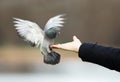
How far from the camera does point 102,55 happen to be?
70 centimetres

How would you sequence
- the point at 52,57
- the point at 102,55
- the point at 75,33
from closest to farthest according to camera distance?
the point at 102,55 → the point at 52,57 → the point at 75,33

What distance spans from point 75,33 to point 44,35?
1.51 metres

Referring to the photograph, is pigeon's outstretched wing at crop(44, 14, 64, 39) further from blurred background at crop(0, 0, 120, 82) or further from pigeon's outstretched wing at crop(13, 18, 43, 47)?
blurred background at crop(0, 0, 120, 82)

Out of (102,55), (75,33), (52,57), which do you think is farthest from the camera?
(75,33)

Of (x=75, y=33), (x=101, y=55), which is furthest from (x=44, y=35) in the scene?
(x=75, y=33)

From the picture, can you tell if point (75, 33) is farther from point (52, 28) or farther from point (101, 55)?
point (101, 55)

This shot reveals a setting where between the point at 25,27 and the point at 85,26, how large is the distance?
6.00 ft

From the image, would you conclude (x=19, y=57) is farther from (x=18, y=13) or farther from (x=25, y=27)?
(x=25, y=27)

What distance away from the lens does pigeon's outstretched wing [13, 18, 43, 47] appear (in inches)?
33.0

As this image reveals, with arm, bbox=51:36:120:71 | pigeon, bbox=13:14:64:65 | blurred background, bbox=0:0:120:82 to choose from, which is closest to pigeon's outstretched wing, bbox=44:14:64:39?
pigeon, bbox=13:14:64:65

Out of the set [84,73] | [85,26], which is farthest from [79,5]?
[84,73]

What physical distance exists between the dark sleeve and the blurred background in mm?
1526

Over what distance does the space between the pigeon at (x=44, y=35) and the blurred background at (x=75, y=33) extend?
1.37m

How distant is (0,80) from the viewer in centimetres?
245
